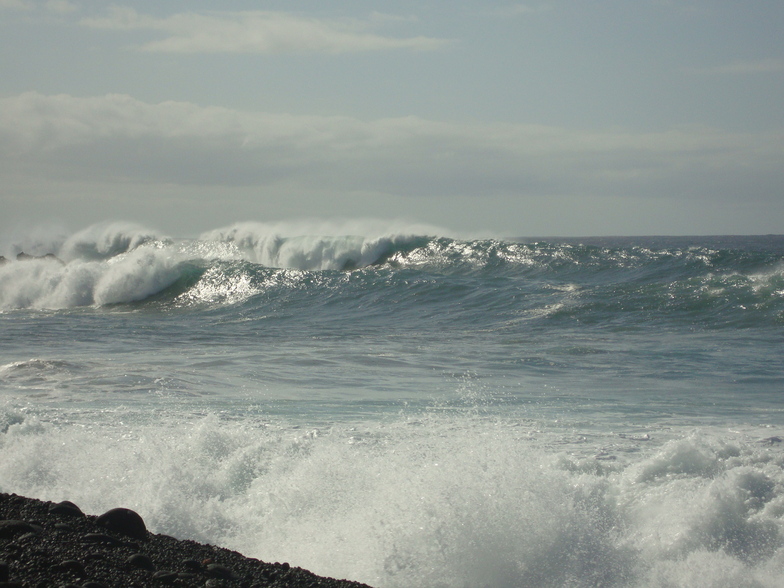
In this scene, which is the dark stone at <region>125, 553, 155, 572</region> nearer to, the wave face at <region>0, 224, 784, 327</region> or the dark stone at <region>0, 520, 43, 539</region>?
the dark stone at <region>0, 520, 43, 539</region>

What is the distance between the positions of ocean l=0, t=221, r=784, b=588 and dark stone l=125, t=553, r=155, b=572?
653 millimetres

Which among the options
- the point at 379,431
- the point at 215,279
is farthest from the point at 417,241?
the point at 379,431

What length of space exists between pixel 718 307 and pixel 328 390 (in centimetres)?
963

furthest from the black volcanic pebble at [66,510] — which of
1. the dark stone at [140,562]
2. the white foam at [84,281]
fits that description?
the white foam at [84,281]

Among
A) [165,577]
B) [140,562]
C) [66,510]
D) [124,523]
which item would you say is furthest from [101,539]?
[165,577]

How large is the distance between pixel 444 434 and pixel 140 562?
289 cm

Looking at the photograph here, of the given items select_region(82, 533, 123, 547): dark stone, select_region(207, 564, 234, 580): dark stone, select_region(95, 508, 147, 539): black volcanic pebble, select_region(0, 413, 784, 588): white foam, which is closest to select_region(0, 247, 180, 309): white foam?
select_region(0, 413, 784, 588): white foam

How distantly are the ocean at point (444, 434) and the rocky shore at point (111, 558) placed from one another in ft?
1.08

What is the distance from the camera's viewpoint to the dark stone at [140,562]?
11.2 ft

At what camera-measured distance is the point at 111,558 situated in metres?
3.47

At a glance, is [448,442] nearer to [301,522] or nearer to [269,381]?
[301,522]

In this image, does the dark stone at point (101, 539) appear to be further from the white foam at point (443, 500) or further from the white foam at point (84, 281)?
the white foam at point (84, 281)

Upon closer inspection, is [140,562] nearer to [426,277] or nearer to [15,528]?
[15,528]

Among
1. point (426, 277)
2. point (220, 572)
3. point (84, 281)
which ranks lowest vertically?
point (220, 572)
